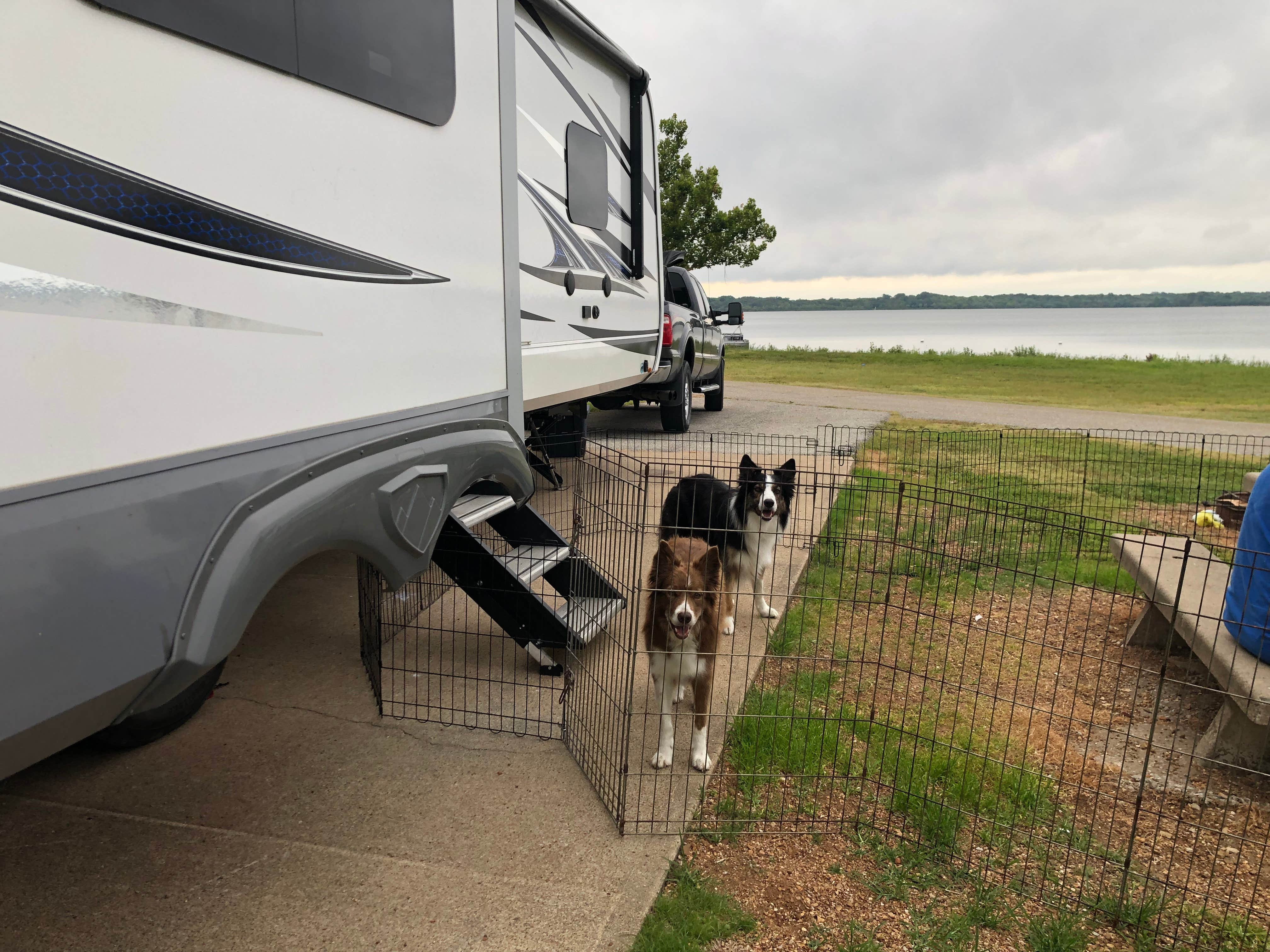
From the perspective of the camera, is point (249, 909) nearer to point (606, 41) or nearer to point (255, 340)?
point (255, 340)

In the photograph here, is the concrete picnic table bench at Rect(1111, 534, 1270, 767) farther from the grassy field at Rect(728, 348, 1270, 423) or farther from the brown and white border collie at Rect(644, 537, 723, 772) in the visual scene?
the grassy field at Rect(728, 348, 1270, 423)

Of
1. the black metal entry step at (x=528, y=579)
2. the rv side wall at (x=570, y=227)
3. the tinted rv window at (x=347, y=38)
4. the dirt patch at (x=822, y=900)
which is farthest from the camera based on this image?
the rv side wall at (x=570, y=227)

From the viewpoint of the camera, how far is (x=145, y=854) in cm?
302

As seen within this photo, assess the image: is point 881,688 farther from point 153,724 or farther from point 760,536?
point 153,724

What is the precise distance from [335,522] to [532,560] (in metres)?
2.11

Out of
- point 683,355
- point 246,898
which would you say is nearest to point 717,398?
point 683,355

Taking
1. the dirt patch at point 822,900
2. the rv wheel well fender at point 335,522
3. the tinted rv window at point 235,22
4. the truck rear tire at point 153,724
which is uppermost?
the tinted rv window at point 235,22

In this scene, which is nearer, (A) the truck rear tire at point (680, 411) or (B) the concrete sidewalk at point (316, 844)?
(B) the concrete sidewalk at point (316, 844)

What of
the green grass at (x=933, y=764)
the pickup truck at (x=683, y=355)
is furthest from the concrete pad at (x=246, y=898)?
the pickup truck at (x=683, y=355)

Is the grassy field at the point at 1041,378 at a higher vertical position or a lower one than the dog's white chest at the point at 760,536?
lower

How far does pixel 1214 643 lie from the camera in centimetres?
372

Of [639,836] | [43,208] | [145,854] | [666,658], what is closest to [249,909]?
[145,854]

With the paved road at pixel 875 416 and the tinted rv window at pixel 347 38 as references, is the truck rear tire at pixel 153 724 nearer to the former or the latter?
the tinted rv window at pixel 347 38

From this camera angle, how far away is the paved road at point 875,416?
14000 mm
